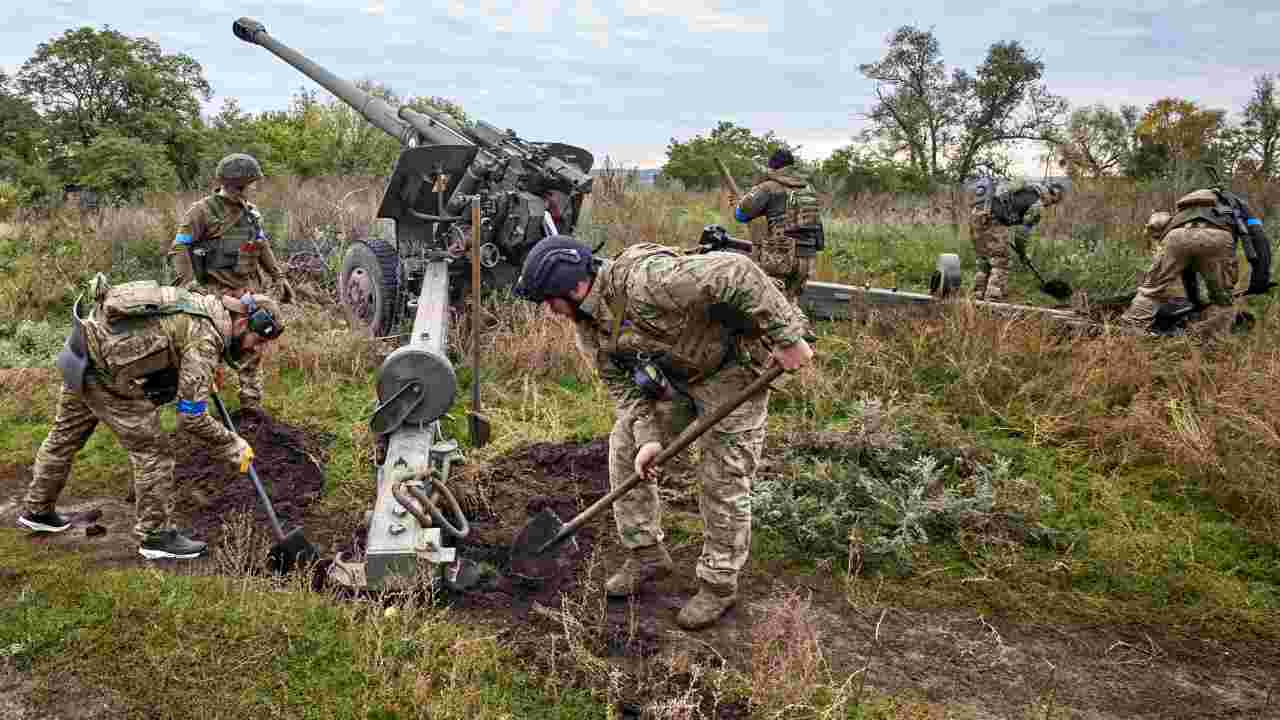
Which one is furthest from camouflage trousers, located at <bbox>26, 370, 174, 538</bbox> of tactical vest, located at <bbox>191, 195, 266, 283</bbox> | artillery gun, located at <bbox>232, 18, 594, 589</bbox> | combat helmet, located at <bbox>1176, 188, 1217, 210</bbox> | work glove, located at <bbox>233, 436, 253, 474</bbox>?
combat helmet, located at <bbox>1176, 188, 1217, 210</bbox>

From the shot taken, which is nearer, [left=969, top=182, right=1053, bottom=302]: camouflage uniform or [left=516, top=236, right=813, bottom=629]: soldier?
[left=516, top=236, right=813, bottom=629]: soldier

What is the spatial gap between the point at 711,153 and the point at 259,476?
1472cm

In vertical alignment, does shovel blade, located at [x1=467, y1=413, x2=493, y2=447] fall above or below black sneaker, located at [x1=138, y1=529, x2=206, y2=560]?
above

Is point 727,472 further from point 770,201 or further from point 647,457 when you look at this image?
point 770,201

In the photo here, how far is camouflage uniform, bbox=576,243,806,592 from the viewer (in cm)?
373

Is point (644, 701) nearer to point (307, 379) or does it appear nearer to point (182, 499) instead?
point (182, 499)

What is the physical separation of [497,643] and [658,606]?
0.80 meters

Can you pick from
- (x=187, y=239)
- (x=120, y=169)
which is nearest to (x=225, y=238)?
(x=187, y=239)

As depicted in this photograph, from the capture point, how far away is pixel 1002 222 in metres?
10.0

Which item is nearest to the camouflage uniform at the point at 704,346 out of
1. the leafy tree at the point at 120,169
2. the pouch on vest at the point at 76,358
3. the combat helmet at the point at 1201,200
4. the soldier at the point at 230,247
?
the pouch on vest at the point at 76,358

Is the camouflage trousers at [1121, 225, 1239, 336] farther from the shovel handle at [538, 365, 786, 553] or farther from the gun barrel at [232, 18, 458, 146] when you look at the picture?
the gun barrel at [232, 18, 458, 146]

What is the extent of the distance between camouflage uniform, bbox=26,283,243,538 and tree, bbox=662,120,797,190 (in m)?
14.6

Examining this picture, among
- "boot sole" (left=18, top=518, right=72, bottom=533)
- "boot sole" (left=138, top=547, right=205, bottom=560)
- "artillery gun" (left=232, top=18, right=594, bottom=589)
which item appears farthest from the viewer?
"artillery gun" (left=232, top=18, right=594, bottom=589)

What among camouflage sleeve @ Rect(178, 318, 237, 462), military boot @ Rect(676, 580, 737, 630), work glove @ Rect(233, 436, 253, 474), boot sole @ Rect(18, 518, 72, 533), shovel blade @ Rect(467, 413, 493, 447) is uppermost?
camouflage sleeve @ Rect(178, 318, 237, 462)
